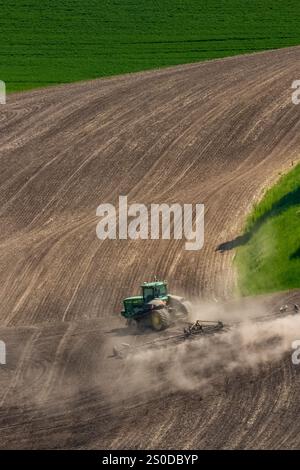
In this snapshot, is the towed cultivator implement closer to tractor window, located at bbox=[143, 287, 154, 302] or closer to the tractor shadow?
tractor window, located at bbox=[143, 287, 154, 302]

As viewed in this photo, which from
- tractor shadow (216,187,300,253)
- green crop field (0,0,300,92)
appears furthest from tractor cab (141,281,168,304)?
green crop field (0,0,300,92)

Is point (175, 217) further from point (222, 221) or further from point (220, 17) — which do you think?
point (220, 17)

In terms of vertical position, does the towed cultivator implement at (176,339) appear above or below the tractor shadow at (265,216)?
below

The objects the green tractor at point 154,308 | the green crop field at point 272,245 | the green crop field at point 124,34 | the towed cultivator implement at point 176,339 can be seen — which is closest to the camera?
the towed cultivator implement at point 176,339

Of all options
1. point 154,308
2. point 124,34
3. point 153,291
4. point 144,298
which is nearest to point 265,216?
point 153,291

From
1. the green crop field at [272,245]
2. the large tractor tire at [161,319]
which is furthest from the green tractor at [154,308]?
the green crop field at [272,245]

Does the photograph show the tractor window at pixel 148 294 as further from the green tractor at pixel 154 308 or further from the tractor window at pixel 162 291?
the tractor window at pixel 162 291

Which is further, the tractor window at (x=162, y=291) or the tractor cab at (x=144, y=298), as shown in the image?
the tractor window at (x=162, y=291)
